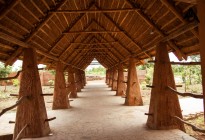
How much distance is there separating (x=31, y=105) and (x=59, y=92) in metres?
4.82

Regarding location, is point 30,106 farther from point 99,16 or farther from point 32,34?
point 99,16

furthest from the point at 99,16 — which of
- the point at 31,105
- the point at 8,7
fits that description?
the point at 8,7

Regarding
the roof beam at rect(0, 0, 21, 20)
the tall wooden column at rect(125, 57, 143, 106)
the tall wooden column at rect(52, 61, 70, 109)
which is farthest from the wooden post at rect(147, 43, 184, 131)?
the tall wooden column at rect(52, 61, 70, 109)

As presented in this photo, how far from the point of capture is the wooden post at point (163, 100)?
6.32 m

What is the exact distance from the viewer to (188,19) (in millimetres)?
5438

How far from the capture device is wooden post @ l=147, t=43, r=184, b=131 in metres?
6.32

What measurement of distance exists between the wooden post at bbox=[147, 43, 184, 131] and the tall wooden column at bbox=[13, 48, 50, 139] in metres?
2.74

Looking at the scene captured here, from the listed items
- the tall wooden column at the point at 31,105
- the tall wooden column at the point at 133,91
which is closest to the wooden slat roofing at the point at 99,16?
the tall wooden column at the point at 31,105

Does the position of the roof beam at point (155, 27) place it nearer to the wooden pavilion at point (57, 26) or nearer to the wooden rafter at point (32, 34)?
the wooden pavilion at point (57, 26)

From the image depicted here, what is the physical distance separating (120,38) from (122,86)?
5193mm

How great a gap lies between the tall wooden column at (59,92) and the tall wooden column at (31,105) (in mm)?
4375

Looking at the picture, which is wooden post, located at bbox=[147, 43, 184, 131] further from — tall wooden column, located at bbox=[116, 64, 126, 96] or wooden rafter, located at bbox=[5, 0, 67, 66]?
tall wooden column, located at bbox=[116, 64, 126, 96]

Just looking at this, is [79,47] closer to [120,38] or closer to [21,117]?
[120,38]

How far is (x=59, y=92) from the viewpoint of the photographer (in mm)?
10906
